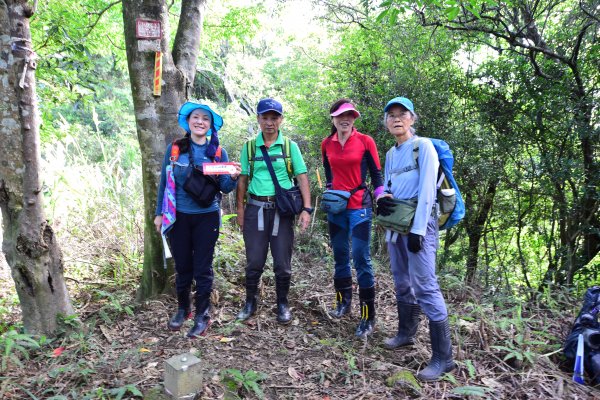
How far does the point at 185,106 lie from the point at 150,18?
3.28ft

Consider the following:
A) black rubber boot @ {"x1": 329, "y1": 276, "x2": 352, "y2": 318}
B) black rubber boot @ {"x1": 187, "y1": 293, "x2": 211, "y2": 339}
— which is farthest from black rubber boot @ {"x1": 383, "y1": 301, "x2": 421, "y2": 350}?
black rubber boot @ {"x1": 187, "y1": 293, "x2": 211, "y2": 339}

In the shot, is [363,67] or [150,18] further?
[363,67]

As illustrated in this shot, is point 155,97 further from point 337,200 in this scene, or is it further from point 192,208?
point 337,200

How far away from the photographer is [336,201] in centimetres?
367

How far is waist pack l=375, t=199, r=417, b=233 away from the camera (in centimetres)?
301

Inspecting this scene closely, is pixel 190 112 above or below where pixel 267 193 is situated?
above

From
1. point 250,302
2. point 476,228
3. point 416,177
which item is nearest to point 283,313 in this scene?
point 250,302

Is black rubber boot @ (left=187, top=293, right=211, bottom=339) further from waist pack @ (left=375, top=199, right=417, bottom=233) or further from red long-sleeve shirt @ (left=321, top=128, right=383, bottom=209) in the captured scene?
waist pack @ (left=375, top=199, right=417, bottom=233)

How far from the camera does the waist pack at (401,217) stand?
3008 millimetres

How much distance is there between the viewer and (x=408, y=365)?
3230 millimetres

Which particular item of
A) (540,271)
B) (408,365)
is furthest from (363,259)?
(540,271)

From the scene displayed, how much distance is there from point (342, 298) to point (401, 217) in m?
1.48

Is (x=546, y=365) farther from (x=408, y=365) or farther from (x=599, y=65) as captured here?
(x=599, y=65)

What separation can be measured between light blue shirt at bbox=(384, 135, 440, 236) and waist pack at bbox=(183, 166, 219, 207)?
1.53 meters
